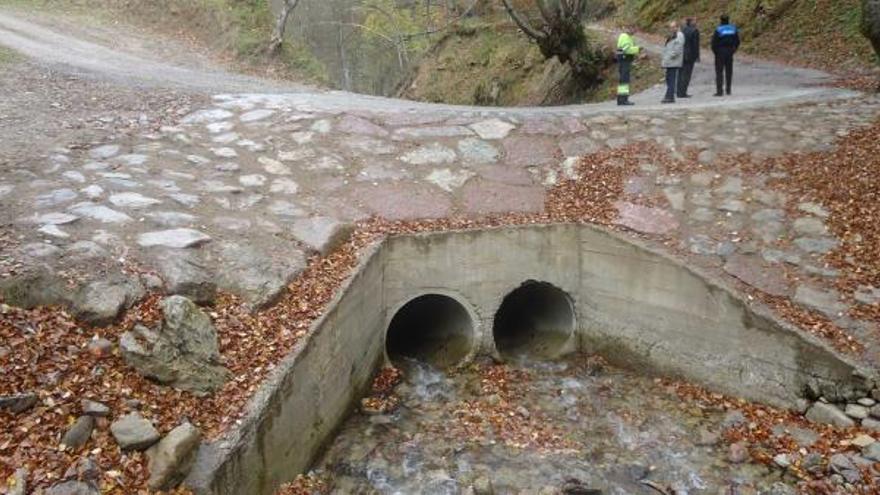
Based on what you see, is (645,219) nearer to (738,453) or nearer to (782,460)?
(738,453)

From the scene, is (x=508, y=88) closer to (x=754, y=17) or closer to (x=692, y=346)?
(x=754, y=17)

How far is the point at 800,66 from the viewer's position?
49.9 feet

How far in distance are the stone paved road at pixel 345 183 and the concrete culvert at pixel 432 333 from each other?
113 centimetres

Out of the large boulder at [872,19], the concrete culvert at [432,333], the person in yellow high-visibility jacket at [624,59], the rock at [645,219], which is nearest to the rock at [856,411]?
the rock at [645,219]

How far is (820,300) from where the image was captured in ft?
18.8

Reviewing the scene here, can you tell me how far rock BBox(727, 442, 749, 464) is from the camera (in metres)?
Answer: 5.14

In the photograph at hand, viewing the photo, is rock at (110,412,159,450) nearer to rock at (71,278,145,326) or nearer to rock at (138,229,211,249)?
rock at (71,278,145,326)

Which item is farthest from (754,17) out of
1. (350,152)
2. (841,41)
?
(350,152)

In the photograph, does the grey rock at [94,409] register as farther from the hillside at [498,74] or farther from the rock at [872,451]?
the hillside at [498,74]

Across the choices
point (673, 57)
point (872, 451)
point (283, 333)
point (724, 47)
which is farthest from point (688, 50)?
point (283, 333)

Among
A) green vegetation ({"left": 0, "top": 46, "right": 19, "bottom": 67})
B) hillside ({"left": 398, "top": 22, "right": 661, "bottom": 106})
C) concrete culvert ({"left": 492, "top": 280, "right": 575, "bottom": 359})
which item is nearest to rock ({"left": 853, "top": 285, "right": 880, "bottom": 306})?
concrete culvert ({"left": 492, "top": 280, "right": 575, "bottom": 359})

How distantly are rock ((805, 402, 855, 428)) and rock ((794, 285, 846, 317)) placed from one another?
31.0 inches

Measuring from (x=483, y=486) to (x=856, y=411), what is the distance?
292cm

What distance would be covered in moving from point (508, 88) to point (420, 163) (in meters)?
14.8
